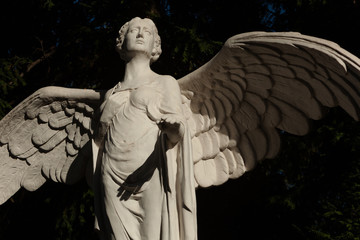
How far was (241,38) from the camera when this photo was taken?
480 centimetres

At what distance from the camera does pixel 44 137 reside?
218 inches

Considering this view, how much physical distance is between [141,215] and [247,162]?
107cm

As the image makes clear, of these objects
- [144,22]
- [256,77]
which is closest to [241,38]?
[256,77]

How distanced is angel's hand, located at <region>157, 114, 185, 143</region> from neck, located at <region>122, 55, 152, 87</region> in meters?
0.69

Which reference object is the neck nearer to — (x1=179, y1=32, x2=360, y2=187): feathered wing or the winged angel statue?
the winged angel statue

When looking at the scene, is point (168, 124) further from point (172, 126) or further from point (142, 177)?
point (142, 177)

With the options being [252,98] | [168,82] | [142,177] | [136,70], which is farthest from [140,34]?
[142,177]

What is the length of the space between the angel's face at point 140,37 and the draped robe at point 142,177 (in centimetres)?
46

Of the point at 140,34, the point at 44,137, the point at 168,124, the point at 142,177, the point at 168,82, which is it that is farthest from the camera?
the point at 44,137

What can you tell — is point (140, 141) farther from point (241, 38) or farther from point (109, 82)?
point (109, 82)

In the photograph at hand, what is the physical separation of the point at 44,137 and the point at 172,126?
1.57 m

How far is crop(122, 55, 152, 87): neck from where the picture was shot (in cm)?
509

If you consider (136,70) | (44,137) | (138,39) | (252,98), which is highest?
(138,39)

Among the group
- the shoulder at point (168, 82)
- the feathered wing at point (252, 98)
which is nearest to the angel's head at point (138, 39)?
the shoulder at point (168, 82)
